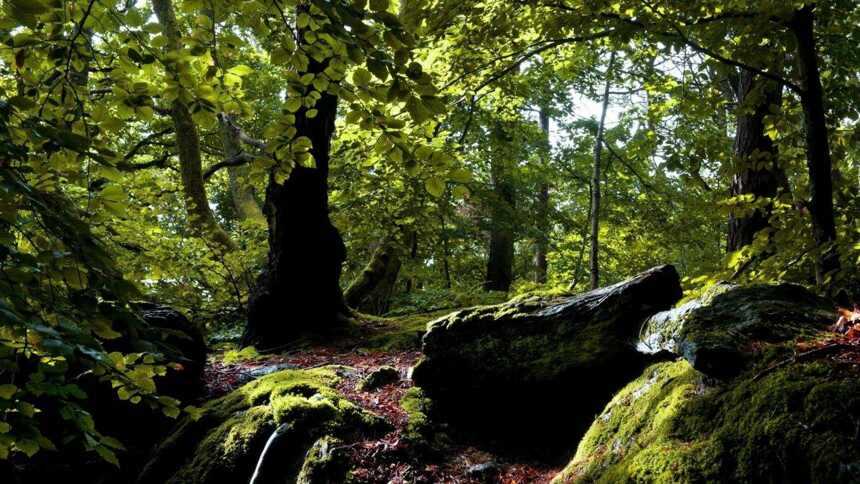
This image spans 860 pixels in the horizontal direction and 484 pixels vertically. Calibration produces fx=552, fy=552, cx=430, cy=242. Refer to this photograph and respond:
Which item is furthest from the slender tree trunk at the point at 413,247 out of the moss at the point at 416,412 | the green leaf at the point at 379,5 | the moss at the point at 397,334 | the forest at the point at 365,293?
the green leaf at the point at 379,5

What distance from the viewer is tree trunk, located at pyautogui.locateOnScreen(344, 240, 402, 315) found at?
32.8 ft

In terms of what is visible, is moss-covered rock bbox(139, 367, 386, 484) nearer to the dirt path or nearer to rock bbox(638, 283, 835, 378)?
the dirt path

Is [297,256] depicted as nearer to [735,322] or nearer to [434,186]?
[735,322]

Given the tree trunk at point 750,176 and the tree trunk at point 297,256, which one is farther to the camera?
the tree trunk at point 297,256

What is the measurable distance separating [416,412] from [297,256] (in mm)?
3770

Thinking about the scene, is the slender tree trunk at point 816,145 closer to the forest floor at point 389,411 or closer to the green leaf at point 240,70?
the forest floor at point 389,411

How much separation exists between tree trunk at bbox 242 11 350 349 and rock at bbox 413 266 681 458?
3.31m

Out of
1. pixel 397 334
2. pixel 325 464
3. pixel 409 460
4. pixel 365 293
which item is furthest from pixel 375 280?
pixel 325 464

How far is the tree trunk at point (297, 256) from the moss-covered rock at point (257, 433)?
2.83 meters

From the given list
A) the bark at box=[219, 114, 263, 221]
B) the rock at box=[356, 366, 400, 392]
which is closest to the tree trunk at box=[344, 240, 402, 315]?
the bark at box=[219, 114, 263, 221]

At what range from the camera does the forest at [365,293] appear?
188 centimetres

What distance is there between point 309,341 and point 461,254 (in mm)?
9052

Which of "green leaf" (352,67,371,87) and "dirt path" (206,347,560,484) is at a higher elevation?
"green leaf" (352,67,371,87)

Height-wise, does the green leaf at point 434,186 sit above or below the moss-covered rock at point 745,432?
above
